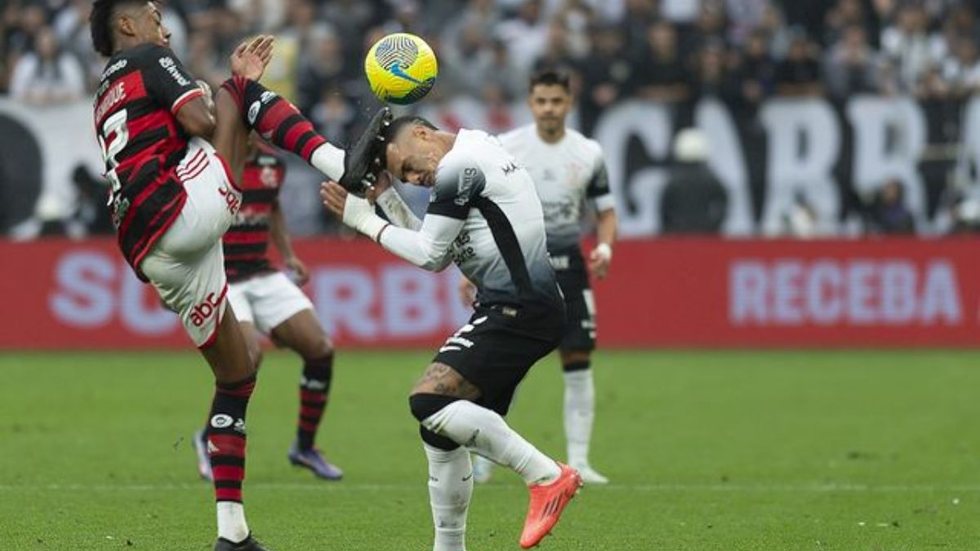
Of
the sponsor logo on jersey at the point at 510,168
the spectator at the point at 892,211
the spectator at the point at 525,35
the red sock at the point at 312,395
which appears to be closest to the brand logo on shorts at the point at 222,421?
the sponsor logo on jersey at the point at 510,168

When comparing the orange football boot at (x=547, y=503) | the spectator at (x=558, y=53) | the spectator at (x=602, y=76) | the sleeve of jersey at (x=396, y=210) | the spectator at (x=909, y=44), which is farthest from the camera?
the spectator at (x=909, y=44)

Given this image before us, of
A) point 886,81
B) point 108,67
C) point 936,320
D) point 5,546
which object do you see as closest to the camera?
point 108,67

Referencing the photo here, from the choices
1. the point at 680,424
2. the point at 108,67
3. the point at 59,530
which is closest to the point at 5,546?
the point at 59,530

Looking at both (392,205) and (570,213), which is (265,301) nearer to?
(570,213)

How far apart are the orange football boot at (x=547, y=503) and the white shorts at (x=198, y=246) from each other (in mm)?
1844

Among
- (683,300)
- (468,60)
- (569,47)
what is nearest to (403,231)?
(683,300)

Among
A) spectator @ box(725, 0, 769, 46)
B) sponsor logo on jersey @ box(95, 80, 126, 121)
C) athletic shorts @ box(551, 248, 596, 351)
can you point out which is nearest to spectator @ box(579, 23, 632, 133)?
spectator @ box(725, 0, 769, 46)

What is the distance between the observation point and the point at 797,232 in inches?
914

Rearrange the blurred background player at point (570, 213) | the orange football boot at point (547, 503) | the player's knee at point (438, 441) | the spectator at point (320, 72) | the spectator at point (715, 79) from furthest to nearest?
the spectator at point (715, 79), the spectator at point (320, 72), the blurred background player at point (570, 213), the player's knee at point (438, 441), the orange football boot at point (547, 503)

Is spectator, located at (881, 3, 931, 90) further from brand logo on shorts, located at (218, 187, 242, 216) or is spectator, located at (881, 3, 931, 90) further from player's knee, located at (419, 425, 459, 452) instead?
brand logo on shorts, located at (218, 187, 242, 216)

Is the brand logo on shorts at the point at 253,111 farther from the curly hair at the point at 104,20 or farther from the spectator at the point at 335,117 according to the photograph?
the spectator at the point at 335,117

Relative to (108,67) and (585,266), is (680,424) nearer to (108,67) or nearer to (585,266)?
(585,266)

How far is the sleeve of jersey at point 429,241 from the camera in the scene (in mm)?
8930

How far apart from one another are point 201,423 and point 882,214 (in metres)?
10.6
